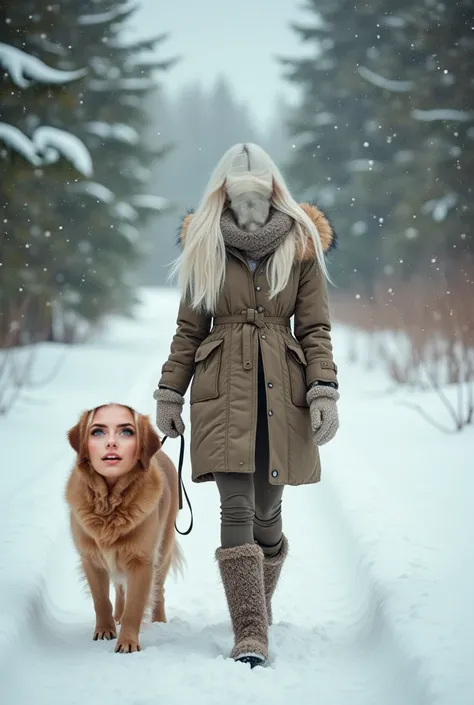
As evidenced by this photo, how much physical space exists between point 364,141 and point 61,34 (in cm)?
970

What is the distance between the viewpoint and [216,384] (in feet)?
11.6

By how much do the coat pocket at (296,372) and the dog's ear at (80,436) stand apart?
0.88 m

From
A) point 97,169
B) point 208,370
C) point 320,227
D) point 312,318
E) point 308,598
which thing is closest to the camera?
point 208,370

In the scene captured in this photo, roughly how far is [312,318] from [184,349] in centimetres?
59

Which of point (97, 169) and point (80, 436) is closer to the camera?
point (80, 436)

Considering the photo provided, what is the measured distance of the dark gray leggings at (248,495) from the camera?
137 inches

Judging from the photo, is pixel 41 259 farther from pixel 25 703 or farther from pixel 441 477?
pixel 25 703

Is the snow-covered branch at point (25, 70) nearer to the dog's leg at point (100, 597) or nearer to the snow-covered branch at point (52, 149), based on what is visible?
the snow-covered branch at point (52, 149)

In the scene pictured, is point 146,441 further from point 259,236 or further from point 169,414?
point 259,236

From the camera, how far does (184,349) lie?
371 centimetres

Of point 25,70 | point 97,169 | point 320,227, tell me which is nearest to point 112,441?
point 320,227

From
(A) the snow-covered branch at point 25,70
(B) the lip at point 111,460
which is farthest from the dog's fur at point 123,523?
(A) the snow-covered branch at point 25,70

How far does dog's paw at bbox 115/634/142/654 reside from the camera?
330cm

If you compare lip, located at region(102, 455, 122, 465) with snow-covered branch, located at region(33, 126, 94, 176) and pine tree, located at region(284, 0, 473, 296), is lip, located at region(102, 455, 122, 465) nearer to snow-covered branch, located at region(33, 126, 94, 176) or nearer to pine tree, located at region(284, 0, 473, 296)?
snow-covered branch, located at region(33, 126, 94, 176)
